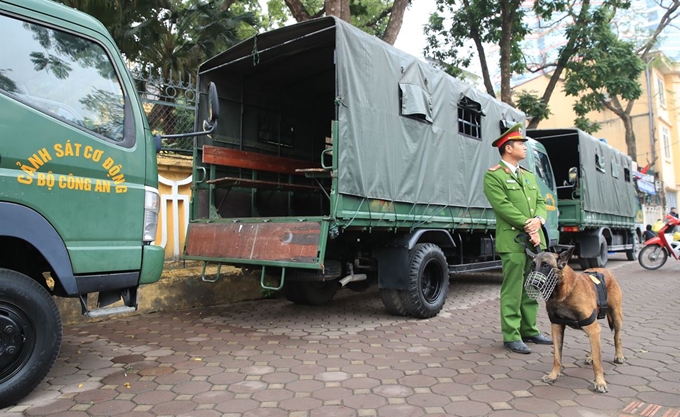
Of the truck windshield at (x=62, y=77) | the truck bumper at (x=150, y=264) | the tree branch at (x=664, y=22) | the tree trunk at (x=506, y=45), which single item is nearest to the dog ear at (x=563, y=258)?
the truck bumper at (x=150, y=264)

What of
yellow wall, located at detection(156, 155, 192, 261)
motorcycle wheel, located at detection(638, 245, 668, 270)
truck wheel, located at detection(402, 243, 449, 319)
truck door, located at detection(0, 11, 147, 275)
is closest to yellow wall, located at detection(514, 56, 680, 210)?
motorcycle wheel, located at detection(638, 245, 668, 270)

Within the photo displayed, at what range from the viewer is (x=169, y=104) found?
6496mm

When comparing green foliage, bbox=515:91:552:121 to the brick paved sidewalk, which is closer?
the brick paved sidewalk

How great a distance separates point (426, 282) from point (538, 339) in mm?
1594

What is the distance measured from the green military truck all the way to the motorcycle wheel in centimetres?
1097

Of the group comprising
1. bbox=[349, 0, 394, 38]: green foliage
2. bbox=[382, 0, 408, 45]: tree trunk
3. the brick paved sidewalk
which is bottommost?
the brick paved sidewalk

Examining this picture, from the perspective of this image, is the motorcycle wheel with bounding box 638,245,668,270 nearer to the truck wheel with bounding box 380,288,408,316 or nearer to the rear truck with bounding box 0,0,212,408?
the truck wheel with bounding box 380,288,408,316

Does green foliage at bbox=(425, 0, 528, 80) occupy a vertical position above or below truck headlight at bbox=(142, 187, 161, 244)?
above

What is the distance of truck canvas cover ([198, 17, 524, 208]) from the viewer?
180 inches

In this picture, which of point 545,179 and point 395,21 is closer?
point 545,179

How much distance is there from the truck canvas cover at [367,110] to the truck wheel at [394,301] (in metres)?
1.03

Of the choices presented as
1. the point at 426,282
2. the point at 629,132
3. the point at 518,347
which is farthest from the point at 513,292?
the point at 629,132

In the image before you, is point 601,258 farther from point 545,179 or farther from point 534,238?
point 534,238

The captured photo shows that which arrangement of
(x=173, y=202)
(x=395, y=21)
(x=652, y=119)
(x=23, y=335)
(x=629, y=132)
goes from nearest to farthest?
(x=23, y=335), (x=173, y=202), (x=395, y=21), (x=629, y=132), (x=652, y=119)
